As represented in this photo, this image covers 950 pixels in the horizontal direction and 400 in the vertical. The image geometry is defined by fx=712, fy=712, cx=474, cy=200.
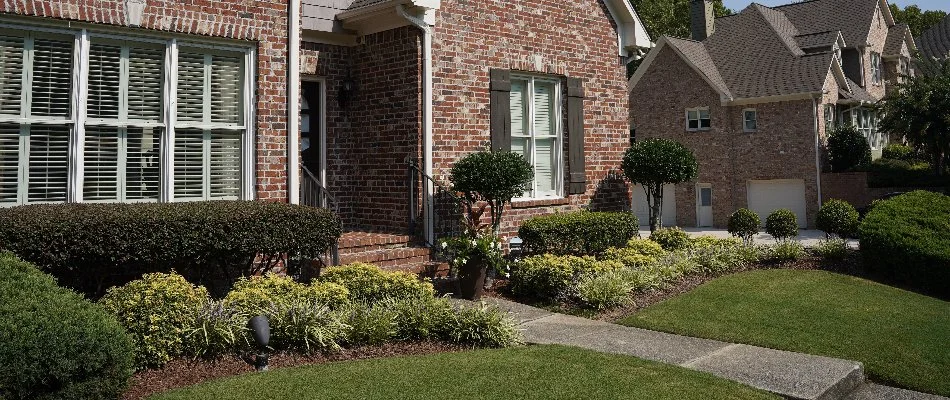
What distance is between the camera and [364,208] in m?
10.9

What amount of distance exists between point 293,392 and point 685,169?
954cm

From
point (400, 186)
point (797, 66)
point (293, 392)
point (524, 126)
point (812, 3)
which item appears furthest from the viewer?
point (812, 3)

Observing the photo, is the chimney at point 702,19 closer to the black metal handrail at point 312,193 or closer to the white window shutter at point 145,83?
the black metal handrail at point 312,193

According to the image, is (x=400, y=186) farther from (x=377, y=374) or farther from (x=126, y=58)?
(x=377, y=374)

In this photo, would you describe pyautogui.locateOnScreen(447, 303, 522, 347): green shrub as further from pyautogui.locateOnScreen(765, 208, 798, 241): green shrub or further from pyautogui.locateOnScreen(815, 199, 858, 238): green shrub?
pyautogui.locateOnScreen(815, 199, 858, 238): green shrub

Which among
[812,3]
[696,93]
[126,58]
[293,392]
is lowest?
[293,392]

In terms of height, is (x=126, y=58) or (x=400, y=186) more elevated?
(x=126, y=58)

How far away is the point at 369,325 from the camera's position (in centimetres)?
639

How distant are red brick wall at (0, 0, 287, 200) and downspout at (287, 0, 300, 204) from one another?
2.3 inches

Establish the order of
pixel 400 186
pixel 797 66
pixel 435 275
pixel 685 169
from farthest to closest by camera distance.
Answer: pixel 797 66
pixel 685 169
pixel 400 186
pixel 435 275

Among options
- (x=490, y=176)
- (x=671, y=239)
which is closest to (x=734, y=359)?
(x=490, y=176)

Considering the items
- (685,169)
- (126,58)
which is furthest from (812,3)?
(126,58)

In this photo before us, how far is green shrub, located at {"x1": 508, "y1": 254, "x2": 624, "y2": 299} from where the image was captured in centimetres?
898

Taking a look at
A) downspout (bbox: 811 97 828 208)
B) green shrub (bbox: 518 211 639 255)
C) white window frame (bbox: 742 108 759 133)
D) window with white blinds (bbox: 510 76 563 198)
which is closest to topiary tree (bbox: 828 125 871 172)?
downspout (bbox: 811 97 828 208)
